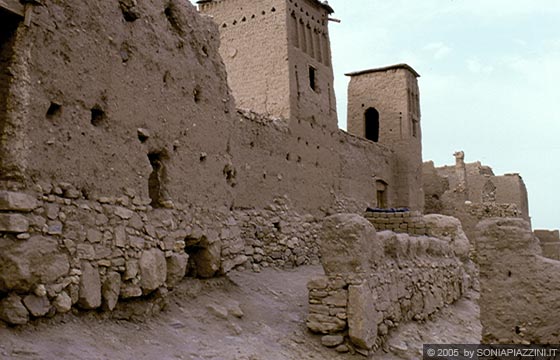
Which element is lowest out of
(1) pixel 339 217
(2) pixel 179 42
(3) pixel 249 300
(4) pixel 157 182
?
(3) pixel 249 300

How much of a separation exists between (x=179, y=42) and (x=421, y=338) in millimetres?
5545

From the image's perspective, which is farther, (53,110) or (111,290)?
(111,290)

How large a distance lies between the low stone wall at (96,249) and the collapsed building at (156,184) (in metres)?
0.02

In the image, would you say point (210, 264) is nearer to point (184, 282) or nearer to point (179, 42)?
point (184, 282)

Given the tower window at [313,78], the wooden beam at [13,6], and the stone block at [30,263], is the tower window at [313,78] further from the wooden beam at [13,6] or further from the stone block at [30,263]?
the stone block at [30,263]

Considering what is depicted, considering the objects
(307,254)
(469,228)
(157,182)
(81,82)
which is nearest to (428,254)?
(307,254)

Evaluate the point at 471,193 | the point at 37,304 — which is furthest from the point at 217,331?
the point at 471,193

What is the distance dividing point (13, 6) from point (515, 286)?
5283 millimetres

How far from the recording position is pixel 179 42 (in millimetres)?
→ 7328

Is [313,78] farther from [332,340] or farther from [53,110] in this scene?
[53,110]

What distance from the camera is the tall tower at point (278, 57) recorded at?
13.0m

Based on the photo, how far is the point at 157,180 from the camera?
684 centimetres

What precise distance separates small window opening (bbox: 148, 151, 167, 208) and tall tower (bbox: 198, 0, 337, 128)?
6.14 metres

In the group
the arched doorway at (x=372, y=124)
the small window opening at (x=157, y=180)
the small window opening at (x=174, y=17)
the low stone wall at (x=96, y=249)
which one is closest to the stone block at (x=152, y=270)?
the low stone wall at (x=96, y=249)
